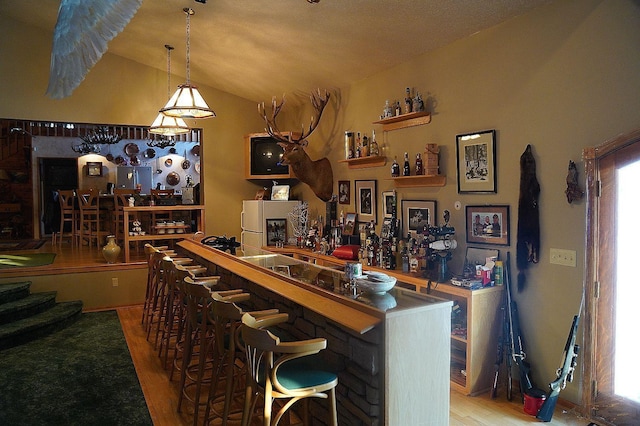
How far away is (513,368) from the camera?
3545mm

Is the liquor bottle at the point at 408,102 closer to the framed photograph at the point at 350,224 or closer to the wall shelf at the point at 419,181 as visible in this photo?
the wall shelf at the point at 419,181

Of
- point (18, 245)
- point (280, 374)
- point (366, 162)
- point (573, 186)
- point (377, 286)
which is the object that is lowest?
point (18, 245)

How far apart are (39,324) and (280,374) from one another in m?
4.03

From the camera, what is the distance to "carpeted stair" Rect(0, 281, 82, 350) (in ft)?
15.3

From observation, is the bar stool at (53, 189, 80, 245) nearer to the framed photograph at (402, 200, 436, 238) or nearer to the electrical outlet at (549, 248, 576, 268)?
the framed photograph at (402, 200, 436, 238)

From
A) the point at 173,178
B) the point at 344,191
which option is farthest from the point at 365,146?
the point at 173,178

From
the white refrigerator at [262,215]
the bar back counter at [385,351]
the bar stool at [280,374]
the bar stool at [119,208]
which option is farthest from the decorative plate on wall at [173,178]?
the bar stool at [280,374]

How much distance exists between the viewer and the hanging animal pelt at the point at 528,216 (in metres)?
3.37

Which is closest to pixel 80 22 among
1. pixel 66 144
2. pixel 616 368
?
pixel 616 368

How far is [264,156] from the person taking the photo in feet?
23.0

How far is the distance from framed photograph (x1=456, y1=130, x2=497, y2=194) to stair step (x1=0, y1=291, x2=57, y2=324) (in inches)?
193

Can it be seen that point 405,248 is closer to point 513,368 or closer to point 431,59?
point 513,368

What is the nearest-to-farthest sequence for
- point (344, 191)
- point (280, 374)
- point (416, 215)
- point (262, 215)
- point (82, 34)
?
point (82, 34) → point (280, 374) → point (416, 215) → point (344, 191) → point (262, 215)

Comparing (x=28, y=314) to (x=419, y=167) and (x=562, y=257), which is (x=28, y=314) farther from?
(x=562, y=257)
